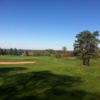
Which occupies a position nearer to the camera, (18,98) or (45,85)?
(18,98)

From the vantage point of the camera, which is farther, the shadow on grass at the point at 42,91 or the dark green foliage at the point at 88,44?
the dark green foliage at the point at 88,44

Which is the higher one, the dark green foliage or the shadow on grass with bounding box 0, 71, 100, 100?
the dark green foliage

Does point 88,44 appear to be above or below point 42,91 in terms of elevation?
above

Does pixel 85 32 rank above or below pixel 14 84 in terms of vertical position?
above

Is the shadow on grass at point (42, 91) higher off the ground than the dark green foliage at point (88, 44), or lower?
lower

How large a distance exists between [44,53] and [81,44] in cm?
6121

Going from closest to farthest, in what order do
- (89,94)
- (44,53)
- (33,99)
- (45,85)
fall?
1. (33,99)
2. (89,94)
3. (45,85)
4. (44,53)

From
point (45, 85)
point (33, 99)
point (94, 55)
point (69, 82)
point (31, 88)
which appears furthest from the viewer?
point (94, 55)

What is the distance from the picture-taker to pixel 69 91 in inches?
534

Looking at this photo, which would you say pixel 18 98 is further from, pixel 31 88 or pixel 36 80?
pixel 36 80

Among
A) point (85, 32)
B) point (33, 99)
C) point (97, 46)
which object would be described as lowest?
point (33, 99)

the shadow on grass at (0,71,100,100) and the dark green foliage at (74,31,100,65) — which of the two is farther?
the dark green foliage at (74,31,100,65)

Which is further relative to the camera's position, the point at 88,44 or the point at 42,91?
the point at 88,44

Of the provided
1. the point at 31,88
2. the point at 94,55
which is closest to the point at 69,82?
the point at 31,88
